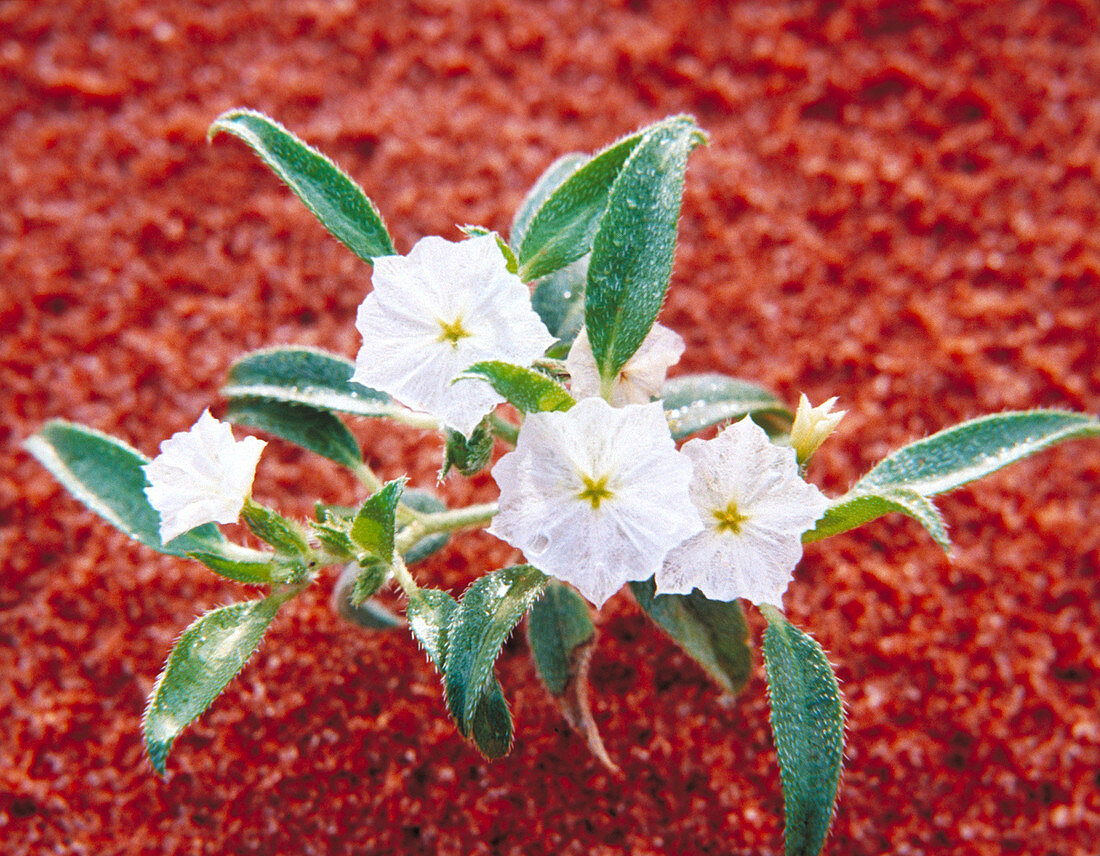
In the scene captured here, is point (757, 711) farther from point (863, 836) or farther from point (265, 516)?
point (265, 516)

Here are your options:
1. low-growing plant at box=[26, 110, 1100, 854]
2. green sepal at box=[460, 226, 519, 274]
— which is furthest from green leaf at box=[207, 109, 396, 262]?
green sepal at box=[460, 226, 519, 274]

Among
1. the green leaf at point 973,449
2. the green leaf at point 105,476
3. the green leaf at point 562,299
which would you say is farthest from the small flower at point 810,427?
the green leaf at point 105,476

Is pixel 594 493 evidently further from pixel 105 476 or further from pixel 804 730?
pixel 105 476

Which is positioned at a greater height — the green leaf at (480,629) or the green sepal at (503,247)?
the green sepal at (503,247)

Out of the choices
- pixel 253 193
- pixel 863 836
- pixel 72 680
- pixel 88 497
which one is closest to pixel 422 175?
pixel 253 193

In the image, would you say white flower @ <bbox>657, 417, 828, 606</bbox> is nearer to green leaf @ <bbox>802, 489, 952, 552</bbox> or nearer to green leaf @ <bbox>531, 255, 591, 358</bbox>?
green leaf @ <bbox>802, 489, 952, 552</bbox>

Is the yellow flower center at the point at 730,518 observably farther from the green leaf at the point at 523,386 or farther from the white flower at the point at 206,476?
the white flower at the point at 206,476
